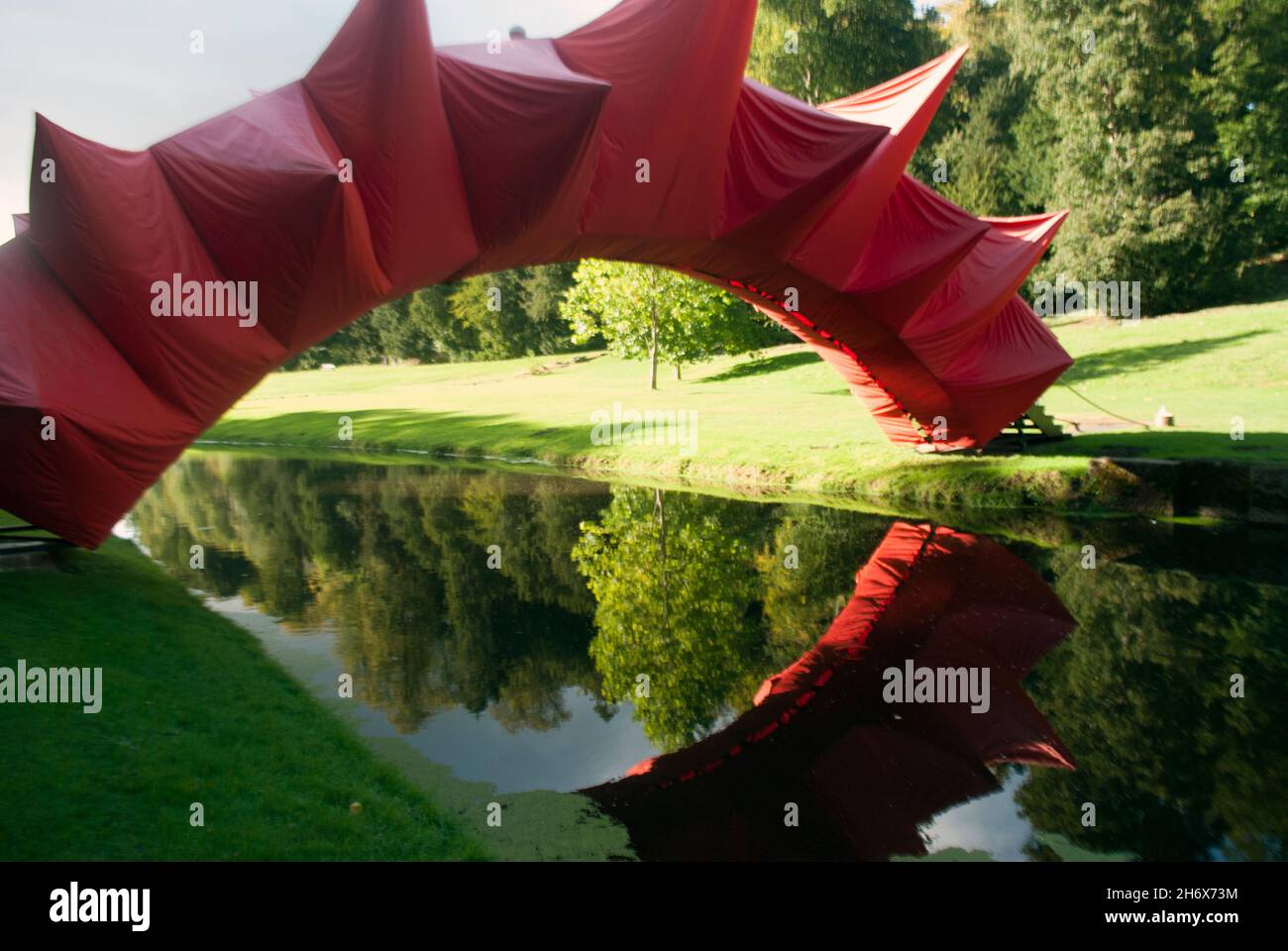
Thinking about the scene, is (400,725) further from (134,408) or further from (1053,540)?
(1053,540)

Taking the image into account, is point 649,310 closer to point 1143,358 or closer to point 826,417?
point 826,417

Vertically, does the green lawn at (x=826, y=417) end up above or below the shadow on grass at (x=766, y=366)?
below

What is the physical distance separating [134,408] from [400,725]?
417 cm

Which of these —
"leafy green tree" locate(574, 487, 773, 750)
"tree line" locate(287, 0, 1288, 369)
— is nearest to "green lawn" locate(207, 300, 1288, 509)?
"tree line" locate(287, 0, 1288, 369)

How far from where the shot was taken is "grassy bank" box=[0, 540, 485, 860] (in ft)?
16.9

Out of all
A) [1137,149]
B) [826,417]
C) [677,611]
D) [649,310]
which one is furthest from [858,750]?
[1137,149]

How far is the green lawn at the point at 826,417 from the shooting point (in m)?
16.1

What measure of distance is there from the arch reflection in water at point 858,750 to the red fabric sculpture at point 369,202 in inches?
200

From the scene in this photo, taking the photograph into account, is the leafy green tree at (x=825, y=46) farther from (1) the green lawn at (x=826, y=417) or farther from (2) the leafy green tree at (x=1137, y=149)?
(1) the green lawn at (x=826, y=417)

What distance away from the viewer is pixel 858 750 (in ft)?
23.0

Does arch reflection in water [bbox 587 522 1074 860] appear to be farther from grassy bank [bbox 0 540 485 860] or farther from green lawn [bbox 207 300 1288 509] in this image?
green lawn [bbox 207 300 1288 509]

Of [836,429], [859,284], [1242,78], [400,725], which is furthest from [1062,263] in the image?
[400,725]

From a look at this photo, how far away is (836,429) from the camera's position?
68.5 ft

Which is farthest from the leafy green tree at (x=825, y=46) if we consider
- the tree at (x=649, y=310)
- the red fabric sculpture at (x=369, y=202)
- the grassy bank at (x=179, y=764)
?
the grassy bank at (x=179, y=764)
